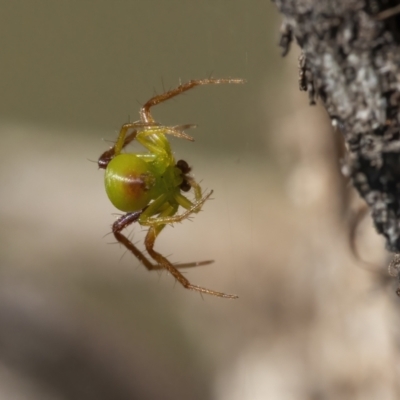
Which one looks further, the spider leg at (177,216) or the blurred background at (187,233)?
→ the blurred background at (187,233)

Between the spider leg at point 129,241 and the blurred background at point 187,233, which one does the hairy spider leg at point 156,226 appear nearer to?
the spider leg at point 129,241

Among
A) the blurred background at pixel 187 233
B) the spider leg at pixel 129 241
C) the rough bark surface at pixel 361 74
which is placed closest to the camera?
the rough bark surface at pixel 361 74

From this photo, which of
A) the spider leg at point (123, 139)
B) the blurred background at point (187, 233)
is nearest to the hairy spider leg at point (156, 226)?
the spider leg at point (123, 139)

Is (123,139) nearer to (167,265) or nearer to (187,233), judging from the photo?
(167,265)

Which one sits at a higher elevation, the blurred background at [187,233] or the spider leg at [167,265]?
the spider leg at [167,265]

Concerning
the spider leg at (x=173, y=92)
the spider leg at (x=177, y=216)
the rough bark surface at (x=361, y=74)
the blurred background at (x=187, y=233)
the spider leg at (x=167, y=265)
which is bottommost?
the blurred background at (x=187, y=233)

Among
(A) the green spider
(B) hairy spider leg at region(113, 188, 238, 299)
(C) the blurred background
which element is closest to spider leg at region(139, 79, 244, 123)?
(A) the green spider

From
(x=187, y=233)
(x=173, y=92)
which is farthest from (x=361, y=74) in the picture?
(x=187, y=233)
